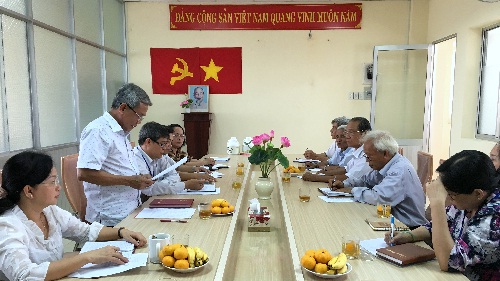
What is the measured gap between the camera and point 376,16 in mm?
6312

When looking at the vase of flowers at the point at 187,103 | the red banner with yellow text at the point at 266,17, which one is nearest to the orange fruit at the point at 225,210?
the vase of flowers at the point at 187,103

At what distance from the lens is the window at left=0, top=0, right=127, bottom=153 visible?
3.45 metres

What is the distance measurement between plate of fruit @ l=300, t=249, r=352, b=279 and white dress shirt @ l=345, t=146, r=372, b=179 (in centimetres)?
179

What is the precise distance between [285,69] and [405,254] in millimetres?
5255

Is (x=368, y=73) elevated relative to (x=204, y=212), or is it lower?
elevated

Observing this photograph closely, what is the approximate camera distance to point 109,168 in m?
2.39

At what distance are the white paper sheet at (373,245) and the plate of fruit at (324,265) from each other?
0.23 m

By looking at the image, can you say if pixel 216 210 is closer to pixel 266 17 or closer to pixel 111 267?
pixel 111 267

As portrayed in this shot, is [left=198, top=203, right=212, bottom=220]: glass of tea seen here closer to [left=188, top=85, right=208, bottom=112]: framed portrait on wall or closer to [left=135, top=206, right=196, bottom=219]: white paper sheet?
[left=135, top=206, right=196, bottom=219]: white paper sheet

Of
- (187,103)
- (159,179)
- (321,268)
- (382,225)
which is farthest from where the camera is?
(187,103)


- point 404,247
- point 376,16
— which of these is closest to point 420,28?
point 376,16

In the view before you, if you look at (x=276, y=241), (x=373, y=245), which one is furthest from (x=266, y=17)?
(x=373, y=245)

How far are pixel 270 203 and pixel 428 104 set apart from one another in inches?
173

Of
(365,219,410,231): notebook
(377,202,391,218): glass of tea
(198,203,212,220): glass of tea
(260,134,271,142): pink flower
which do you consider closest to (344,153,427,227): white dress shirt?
(377,202,391,218): glass of tea
